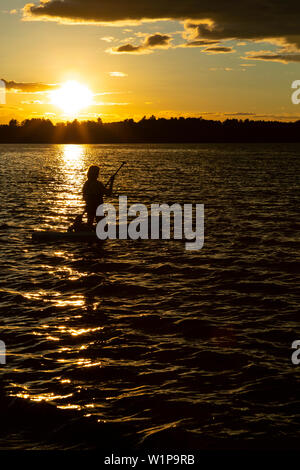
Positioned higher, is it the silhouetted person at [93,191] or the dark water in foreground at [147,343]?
the silhouetted person at [93,191]

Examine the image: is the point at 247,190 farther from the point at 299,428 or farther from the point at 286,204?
the point at 299,428

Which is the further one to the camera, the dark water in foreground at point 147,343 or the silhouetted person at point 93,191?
the silhouetted person at point 93,191

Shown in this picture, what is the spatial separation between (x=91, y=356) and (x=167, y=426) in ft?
8.43

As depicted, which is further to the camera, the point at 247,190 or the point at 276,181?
the point at 276,181

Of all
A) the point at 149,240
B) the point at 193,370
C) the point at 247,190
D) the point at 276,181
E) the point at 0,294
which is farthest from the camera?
the point at 276,181

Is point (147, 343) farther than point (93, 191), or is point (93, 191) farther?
point (93, 191)

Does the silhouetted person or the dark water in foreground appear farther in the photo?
the silhouetted person

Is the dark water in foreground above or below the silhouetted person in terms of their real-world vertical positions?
below

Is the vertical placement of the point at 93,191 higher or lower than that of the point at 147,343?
higher

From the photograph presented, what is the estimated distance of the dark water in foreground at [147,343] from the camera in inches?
293

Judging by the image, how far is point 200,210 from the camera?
3088cm

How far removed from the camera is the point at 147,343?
10242 millimetres

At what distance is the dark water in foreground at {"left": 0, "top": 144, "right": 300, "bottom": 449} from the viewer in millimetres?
7449
